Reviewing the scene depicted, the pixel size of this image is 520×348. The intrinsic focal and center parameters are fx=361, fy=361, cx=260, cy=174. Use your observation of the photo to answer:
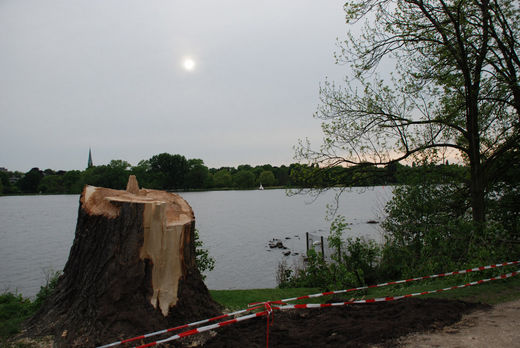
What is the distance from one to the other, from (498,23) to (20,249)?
2942 cm

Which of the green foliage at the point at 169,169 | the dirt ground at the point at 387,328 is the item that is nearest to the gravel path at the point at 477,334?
the dirt ground at the point at 387,328

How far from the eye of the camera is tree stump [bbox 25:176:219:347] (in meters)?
4.78

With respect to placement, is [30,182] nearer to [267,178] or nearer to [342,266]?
[267,178]

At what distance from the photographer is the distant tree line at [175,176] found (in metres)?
12.1

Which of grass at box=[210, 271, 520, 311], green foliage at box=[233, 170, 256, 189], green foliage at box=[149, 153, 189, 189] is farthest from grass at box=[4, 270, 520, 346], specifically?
green foliage at box=[233, 170, 256, 189]

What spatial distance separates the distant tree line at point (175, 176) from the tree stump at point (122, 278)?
7.09m

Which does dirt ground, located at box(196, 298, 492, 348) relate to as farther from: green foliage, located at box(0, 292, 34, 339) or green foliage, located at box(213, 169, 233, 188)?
green foliage, located at box(213, 169, 233, 188)

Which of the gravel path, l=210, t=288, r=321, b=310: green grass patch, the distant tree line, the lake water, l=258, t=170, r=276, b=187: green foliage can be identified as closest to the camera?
the gravel path

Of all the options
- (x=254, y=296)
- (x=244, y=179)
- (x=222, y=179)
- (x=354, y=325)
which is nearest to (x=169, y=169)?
(x=222, y=179)

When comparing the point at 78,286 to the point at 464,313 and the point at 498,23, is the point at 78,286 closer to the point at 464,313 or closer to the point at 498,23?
the point at 464,313

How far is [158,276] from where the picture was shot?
16.7 feet

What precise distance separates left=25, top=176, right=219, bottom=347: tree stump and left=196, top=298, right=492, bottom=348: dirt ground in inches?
30.1

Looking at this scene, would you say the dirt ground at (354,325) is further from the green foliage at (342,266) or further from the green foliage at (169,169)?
the green foliage at (169,169)

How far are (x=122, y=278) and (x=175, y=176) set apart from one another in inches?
3611
